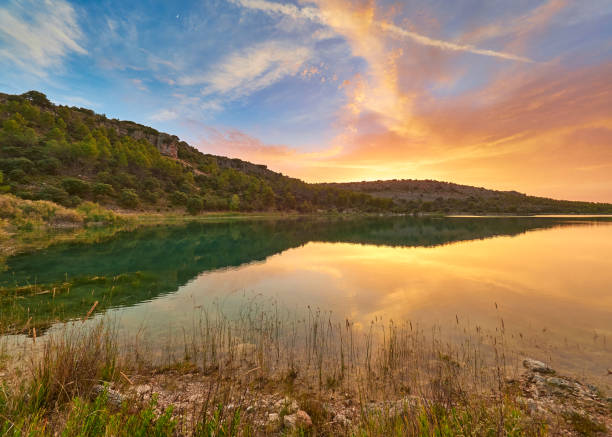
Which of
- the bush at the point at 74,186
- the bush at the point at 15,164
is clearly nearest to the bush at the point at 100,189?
the bush at the point at 74,186

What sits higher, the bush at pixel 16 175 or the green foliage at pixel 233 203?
the bush at pixel 16 175

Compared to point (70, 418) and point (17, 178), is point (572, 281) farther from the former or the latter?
point (17, 178)

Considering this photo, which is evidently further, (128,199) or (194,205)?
(194,205)

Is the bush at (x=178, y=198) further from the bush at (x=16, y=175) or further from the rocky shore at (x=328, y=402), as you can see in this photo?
the rocky shore at (x=328, y=402)

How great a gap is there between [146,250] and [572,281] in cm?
3260

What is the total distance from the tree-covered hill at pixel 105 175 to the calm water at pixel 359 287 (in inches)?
1745

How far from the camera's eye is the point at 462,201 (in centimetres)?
14275

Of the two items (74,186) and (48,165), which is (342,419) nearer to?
(74,186)

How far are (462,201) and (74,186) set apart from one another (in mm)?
160304

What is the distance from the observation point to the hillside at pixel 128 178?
58.2m

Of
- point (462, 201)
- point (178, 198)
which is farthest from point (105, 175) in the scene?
point (462, 201)

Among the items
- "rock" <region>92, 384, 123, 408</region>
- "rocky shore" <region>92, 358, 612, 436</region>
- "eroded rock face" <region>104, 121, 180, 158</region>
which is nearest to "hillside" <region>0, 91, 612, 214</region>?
"eroded rock face" <region>104, 121, 180, 158</region>

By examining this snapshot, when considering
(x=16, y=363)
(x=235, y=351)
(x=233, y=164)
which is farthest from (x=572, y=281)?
(x=233, y=164)

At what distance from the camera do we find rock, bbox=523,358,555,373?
20.8ft
